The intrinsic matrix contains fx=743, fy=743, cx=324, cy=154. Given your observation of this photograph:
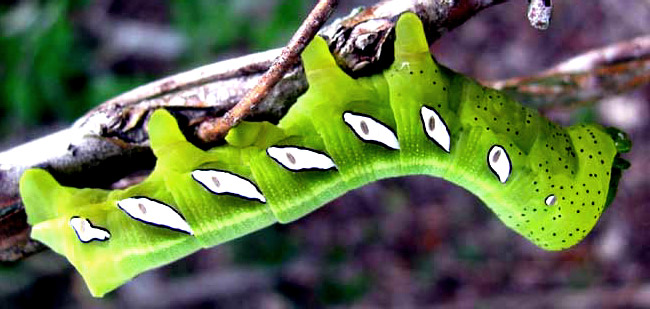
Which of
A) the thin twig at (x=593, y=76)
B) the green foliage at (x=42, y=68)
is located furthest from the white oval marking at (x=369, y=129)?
the green foliage at (x=42, y=68)

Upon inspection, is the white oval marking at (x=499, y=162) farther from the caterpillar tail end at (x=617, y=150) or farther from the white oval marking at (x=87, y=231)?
the white oval marking at (x=87, y=231)

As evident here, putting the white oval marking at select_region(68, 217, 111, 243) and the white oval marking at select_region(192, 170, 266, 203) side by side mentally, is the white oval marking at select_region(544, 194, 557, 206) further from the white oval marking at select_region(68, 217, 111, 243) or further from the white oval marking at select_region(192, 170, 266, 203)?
the white oval marking at select_region(68, 217, 111, 243)

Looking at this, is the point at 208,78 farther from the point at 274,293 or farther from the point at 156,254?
the point at 274,293

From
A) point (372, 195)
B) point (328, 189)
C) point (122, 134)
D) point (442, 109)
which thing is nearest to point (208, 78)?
point (122, 134)

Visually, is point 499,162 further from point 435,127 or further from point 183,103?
point 183,103

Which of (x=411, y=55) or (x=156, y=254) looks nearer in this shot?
(x=411, y=55)

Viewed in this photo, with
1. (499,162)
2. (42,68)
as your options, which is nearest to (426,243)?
(42,68)

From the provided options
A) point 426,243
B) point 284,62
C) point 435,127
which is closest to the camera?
point 284,62
